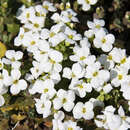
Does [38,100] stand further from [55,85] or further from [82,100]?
[82,100]

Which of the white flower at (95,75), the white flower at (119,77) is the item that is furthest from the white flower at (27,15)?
the white flower at (119,77)

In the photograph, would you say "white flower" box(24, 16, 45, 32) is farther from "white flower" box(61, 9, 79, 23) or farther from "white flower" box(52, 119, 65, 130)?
"white flower" box(52, 119, 65, 130)

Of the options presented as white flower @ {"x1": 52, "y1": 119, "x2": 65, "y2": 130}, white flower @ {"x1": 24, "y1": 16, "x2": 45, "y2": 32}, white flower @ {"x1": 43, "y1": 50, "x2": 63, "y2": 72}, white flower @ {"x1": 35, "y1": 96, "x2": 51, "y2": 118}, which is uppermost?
white flower @ {"x1": 24, "y1": 16, "x2": 45, "y2": 32}

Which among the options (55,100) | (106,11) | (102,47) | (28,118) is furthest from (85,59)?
(106,11)

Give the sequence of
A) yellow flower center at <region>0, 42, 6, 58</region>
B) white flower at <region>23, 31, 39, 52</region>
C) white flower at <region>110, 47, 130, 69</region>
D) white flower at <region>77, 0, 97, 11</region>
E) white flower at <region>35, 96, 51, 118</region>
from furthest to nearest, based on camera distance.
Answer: white flower at <region>77, 0, 97, 11</region> < yellow flower center at <region>0, 42, 6, 58</region> < white flower at <region>23, 31, 39, 52</region> < white flower at <region>110, 47, 130, 69</region> < white flower at <region>35, 96, 51, 118</region>

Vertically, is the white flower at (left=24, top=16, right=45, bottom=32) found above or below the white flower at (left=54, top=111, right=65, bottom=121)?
above

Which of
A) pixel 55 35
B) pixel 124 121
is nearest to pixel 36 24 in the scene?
pixel 55 35

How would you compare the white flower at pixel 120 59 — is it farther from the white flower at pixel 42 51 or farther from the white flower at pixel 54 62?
the white flower at pixel 42 51

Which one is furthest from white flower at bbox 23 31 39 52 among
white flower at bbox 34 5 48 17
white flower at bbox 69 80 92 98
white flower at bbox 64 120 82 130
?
white flower at bbox 64 120 82 130

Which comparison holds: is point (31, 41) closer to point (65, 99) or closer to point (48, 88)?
point (48, 88)
